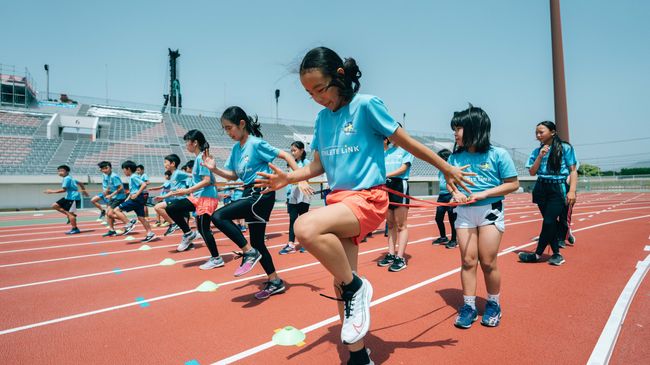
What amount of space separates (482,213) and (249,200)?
2290 mm

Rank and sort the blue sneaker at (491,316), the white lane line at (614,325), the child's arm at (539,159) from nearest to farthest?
→ 1. the white lane line at (614,325)
2. the blue sneaker at (491,316)
3. the child's arm at (539,159)

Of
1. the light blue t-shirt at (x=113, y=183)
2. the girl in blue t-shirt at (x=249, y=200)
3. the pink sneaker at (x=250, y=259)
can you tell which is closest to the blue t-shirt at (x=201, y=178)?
the girl in blue t-shirt at (x=249, y=200)

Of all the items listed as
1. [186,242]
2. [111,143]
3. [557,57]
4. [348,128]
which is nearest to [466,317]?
[348,128]

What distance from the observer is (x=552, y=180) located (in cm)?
478

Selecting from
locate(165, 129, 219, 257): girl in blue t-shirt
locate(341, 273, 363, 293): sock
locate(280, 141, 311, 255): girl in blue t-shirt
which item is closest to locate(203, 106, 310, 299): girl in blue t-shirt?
locate(165, 129, 219, 257): girl in blue t-shirt

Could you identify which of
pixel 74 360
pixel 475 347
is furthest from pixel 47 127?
pixel 475 347

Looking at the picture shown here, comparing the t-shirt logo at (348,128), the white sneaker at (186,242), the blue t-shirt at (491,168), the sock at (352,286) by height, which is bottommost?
the white sneaker at (186,242)

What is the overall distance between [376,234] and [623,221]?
273 inches

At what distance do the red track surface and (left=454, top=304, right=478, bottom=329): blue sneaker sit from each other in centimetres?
7

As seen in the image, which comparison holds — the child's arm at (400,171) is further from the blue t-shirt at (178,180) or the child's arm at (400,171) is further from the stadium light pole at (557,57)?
the stadium light pole at (557,57)

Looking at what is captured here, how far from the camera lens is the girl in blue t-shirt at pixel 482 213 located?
274 cm

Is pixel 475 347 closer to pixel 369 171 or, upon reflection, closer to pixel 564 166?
pixel 369 171

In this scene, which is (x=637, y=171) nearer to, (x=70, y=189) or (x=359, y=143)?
(x=359, y=143)

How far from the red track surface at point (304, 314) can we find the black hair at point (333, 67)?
5.84 ft
